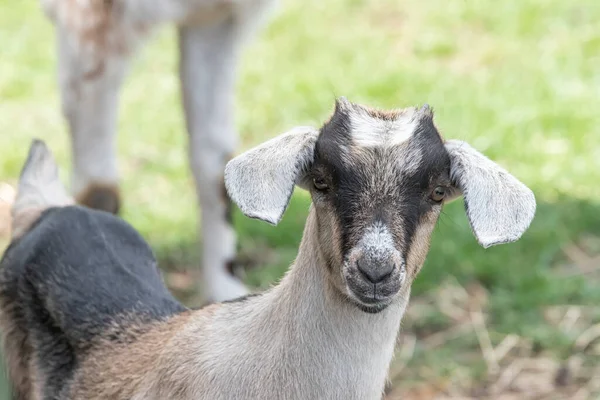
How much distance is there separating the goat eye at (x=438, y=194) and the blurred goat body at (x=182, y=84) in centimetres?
223

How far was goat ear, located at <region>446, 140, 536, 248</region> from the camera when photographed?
112 inches

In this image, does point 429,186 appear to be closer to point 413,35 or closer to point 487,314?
point 487,314

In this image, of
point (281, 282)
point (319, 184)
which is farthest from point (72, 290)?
point (319, 184)

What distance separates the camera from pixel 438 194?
3.08 meters

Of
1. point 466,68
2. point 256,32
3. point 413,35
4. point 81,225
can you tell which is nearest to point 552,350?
point 256,32

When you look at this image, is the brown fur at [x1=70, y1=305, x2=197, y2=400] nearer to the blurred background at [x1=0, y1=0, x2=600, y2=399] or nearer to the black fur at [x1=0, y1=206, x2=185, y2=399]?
the black fur at [x1=0, y1=206, x2=185, y2=399]

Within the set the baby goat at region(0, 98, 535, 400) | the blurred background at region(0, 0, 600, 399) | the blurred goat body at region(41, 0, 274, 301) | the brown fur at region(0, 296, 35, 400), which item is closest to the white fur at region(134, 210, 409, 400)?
the baby goat at region(0, 98, 535, 400)

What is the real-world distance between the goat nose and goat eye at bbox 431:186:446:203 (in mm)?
288

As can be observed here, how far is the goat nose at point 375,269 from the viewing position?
2.85 m

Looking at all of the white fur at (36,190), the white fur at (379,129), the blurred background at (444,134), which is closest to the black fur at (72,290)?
the white fur at (36,190)

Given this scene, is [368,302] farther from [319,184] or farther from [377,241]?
[319,184]

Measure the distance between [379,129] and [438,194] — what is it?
23cm

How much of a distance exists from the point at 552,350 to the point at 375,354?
86.4 inches

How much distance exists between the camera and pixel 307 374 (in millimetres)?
3258
